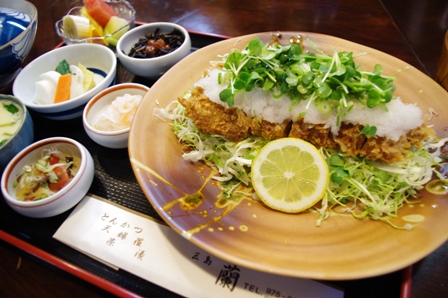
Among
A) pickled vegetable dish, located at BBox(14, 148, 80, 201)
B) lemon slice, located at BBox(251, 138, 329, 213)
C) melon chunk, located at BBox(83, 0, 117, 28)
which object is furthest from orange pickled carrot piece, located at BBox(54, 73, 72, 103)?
lemon slice, located at BBox(251, 138, 329, 213)

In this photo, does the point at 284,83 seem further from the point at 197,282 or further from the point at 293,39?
the point at 197,282

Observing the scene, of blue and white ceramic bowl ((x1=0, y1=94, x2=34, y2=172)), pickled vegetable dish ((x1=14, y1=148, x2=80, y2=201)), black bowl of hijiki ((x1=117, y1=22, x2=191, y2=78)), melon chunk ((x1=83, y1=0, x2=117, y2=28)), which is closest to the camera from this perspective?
pickled vegetable dish ((x1=14, y1=148, x2=80, y2=201))

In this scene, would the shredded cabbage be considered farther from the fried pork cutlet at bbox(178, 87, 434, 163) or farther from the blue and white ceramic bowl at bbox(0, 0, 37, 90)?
the blue and white ceramic bowl at bbox(0, 0, 37, 90)

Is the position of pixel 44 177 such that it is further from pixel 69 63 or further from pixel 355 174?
pixel 355 174

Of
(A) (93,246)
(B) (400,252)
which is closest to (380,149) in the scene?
(B) (400,252)

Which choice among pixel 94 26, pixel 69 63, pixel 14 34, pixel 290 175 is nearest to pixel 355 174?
pixel 290 175

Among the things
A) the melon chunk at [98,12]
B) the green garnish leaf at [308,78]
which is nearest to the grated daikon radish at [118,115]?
the green garnish leaf at [308,78]

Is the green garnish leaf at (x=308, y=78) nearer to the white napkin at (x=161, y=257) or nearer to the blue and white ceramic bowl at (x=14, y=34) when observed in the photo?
the white napkin at (x=161, y=257)
